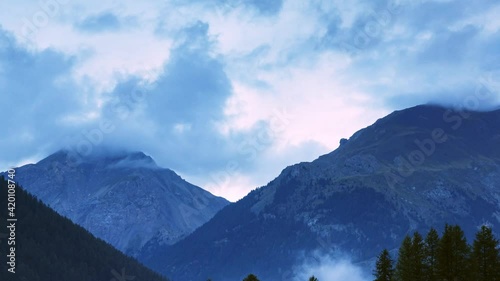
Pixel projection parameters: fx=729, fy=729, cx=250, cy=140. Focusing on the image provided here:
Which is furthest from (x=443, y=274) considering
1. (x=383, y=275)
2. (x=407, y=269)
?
(x=383, y=275)

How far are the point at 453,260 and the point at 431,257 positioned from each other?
495cm

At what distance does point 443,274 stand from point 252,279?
21981 mm

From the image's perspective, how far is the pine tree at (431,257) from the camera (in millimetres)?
75250

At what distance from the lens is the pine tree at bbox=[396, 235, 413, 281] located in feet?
248

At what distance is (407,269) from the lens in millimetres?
75875

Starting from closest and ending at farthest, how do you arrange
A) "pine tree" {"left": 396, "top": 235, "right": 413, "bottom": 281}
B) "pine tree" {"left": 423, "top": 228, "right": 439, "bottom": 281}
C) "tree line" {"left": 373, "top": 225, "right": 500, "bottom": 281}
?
"tree line" {"left": 373, "top": 225, "right": 500, "bottom": 281} → "pine tree" {"left": 423, "top": 228, "right": 439, "bottom": 281} → "pine tree" {"left": 396, "top": 235, "right": 413, "bottom": 281}

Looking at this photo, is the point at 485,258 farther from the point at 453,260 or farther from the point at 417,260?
the point at 417,260

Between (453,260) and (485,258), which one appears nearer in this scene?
(453,260)

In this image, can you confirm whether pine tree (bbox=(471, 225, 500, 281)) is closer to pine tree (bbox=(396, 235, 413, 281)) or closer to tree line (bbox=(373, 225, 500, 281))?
tree line (bbox=(373, 225, 500, 281))

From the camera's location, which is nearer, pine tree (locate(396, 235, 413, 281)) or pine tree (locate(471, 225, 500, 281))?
pine tree (locate(471, 225, 500, 281))

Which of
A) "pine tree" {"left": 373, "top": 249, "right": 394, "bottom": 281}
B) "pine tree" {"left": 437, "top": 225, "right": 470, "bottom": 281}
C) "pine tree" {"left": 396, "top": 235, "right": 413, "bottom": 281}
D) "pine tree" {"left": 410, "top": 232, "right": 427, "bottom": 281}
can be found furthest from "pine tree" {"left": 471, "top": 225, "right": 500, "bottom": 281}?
"pine tree" {"left": 373, "top": 249, "right": 394, "bottom": 281}

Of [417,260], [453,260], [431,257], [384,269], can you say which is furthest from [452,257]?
[384,269]

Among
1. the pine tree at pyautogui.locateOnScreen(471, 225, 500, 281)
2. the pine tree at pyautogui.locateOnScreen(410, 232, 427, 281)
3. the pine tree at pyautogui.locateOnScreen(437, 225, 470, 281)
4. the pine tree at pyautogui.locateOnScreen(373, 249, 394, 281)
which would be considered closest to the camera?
the pine tree at pyautogui.locateOnScreen(471, 225, 500, 281)

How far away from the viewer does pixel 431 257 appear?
78875 mm
